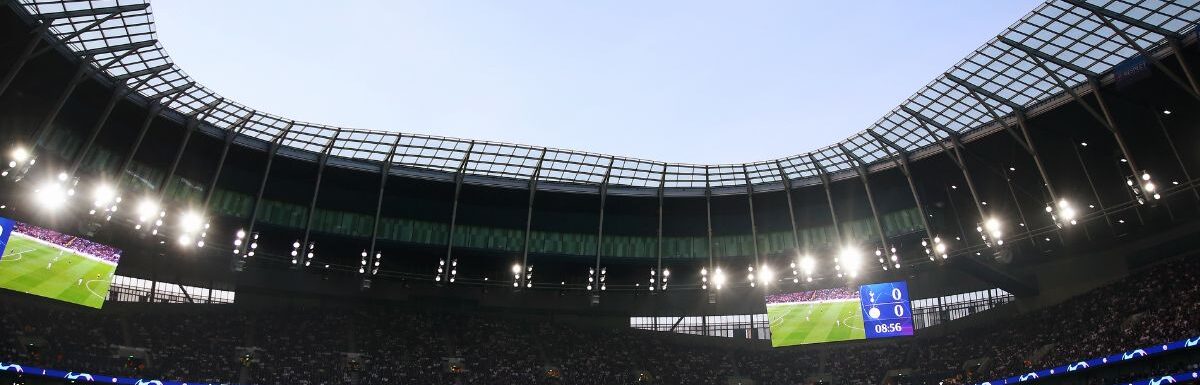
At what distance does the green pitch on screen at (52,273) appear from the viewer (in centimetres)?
4216

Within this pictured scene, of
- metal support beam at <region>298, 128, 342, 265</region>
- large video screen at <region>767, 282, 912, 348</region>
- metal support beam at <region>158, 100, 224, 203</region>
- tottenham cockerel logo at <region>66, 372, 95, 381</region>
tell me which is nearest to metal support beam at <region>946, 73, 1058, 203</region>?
large video screen at <region>767, 282, 912, 348</region>

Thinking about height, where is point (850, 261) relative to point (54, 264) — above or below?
above

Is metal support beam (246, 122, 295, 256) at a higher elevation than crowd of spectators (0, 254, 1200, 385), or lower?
higher

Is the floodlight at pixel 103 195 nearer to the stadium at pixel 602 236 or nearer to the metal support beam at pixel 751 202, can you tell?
the stadium at pixel 602 236

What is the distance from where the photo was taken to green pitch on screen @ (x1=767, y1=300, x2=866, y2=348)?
52281 mm

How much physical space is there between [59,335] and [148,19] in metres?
20.3

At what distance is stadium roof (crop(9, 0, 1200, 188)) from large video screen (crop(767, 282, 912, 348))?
8835 millimetres

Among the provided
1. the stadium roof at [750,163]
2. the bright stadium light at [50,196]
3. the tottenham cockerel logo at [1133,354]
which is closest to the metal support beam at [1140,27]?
the stadium roof at [750,163]

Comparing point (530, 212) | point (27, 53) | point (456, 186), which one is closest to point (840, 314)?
point (530, 212)

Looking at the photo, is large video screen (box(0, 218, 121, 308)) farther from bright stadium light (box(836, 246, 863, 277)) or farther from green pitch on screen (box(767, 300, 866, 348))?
bright stadium light (box(836, 246, 863, 277))

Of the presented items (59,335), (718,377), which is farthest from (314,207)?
(718,377)

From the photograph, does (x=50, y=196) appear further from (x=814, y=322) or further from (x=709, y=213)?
(x=814, y=322)

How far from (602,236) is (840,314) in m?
18.9

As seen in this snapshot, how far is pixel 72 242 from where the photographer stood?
4494 centimetres
